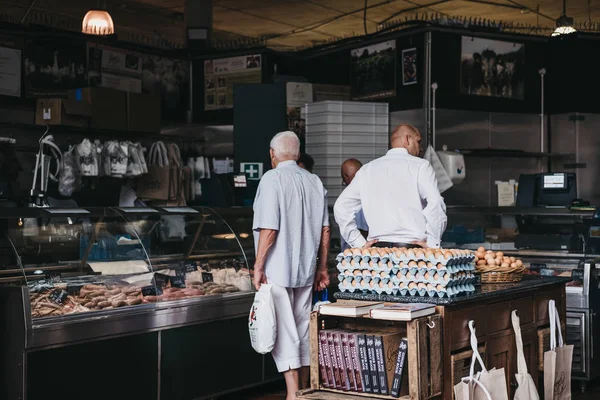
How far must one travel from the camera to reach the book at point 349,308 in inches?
145

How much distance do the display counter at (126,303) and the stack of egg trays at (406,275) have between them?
145 centimetres

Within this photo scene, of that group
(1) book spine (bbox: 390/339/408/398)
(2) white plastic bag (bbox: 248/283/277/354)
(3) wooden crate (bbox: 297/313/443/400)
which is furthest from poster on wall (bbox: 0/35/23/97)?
(1) book spine (bbox: 390/339/408/398)

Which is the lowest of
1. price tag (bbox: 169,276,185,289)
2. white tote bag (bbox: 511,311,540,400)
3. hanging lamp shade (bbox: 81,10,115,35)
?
white tote bag (bbox: 511,311,540,400)

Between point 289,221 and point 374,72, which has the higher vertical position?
point 374,72

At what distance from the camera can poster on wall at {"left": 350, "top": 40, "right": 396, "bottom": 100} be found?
849cm

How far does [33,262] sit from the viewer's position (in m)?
4.86

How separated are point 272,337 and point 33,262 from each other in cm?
148

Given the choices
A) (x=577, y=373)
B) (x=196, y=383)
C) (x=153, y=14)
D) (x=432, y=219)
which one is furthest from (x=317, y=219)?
(x=153, y=14)

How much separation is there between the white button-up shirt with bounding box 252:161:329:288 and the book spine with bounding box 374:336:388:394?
125cm

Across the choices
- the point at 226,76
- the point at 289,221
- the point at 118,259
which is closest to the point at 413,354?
the point at 289,221

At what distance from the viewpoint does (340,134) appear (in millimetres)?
7973

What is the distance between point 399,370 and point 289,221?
149 cm

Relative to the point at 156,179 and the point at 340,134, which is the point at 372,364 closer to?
the point at 340,134

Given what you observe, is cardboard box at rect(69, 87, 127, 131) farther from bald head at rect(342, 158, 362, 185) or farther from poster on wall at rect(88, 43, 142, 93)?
bald head at rect(342, 158, 362, 185)
